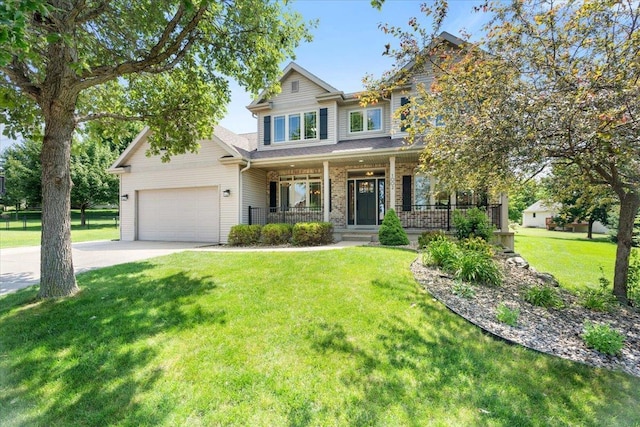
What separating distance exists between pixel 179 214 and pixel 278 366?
11.7m

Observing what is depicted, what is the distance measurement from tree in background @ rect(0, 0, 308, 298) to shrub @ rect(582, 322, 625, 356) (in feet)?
22.0

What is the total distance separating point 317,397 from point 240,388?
0.74 m

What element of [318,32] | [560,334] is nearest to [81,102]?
[318,32]

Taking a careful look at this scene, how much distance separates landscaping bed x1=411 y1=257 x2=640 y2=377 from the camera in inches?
137

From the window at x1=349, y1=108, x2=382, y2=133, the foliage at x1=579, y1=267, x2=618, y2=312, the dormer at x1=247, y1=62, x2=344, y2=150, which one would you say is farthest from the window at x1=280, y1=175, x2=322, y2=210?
the foliage at x1=579, y1=267, x2=618, y2=312

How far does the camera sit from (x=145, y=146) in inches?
530

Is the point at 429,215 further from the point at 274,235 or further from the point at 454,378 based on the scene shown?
the point at 454,378

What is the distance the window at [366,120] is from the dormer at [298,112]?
32.8 inches

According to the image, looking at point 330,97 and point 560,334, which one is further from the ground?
point 330,97

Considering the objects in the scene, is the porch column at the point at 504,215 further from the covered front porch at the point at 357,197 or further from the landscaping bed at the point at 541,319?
the landscaping bed at the point at 541,319

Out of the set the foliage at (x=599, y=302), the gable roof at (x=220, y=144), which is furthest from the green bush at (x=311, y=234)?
the foliage at (x=599, y=302)

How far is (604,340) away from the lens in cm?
351

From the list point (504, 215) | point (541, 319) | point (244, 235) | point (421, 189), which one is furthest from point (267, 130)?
point (541, 319)

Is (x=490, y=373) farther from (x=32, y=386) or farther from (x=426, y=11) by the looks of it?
(x=426, y=11)
